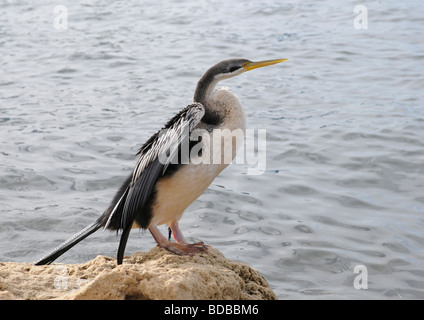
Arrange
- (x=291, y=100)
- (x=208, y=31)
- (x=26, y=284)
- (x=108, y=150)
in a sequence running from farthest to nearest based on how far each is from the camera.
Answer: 1. (x=208, y=31)
2. (x=291, y=100)
3. (x=108, y=150)
4. (x=26, y=284)

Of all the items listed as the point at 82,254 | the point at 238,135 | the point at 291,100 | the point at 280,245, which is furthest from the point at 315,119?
the point at 238,135

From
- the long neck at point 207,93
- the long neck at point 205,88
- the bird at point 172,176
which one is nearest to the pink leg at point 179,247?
the bird at point 172,176

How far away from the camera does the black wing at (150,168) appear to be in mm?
4387

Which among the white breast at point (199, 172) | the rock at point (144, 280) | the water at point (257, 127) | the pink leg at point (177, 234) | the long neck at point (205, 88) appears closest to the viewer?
the rock at point (144, 280)

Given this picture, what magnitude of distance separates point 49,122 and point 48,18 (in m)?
6.43

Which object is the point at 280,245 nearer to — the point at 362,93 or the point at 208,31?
the point at 362,93

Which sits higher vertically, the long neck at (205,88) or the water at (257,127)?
the long neck at (205,88)

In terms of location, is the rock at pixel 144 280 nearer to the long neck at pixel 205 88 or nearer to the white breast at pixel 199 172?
the white breast at pixel 199 172

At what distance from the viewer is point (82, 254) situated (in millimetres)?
6637

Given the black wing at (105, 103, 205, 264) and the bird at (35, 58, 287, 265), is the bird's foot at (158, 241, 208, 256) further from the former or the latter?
the black wing at (105, 103, 205, 264)

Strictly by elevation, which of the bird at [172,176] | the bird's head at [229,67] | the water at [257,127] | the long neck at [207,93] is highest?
the bird's head at [229,67]

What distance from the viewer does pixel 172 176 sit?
14.7 feet

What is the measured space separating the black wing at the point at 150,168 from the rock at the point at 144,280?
0.29 meters

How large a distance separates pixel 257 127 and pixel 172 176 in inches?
205
